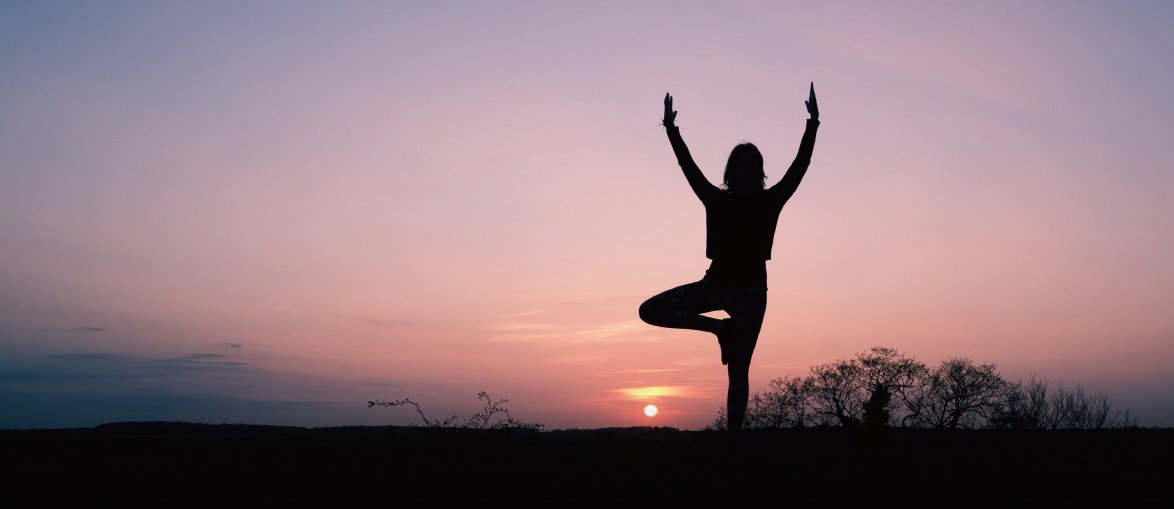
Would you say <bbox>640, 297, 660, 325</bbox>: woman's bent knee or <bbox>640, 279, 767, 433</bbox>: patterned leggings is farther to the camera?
<bbox>640, 297, 660, 325</bbox>: woman's bent knee

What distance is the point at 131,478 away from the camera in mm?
4297

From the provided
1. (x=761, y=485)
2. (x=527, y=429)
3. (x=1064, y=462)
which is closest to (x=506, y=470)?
(x=761, y=485)

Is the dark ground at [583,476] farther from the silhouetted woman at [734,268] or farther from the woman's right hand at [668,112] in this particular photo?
the woman's right hand at [668,112]

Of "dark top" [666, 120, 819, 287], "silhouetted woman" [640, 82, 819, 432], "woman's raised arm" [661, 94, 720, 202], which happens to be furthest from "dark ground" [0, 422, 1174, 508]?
"woman's raised arm" [661, 94, 720, 202]

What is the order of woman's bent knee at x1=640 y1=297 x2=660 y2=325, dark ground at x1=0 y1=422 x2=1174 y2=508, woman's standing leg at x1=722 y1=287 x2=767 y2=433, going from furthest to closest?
woman's bent knee at x1=640 y1=297 x2=660 y2=325, woman's standing leg at x1=722 y1=287 x2=767 y2=433, dark ground at x1=0 y1=422 x2=1174 y2=508

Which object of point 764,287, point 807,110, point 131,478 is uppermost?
point 807,110

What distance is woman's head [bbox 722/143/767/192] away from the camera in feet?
25.1

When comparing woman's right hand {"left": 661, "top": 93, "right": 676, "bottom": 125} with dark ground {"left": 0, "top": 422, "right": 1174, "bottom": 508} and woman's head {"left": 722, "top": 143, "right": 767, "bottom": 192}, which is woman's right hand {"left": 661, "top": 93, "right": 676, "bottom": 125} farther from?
dark ground {"left": 0, "top": 422, "right": 1174, "bottom": 508}

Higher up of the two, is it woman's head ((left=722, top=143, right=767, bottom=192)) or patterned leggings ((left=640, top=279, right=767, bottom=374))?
woman's head ((left=722, top=143, right=767, bottom=192))

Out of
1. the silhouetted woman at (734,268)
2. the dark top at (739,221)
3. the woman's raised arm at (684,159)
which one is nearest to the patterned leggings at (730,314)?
the silhouetted woman at (734,268)

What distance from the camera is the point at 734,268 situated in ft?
24.6

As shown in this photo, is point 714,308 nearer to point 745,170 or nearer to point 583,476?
point 745,170

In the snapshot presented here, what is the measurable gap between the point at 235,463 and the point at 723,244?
4.35 metres

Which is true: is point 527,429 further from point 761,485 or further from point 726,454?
point 761,485
